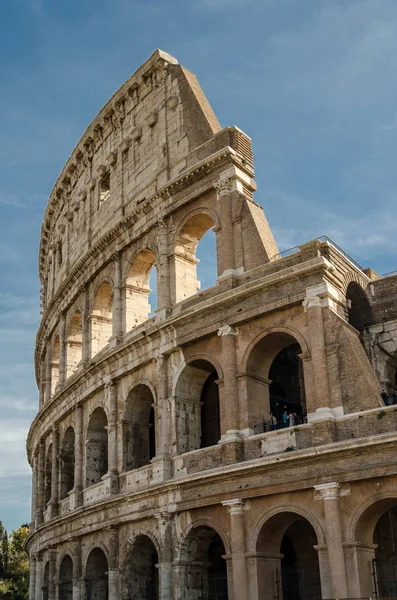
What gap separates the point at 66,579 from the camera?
2470cm

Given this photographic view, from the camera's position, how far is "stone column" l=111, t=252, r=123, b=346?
22875mm

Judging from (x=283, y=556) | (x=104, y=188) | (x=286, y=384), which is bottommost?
(x=283, y=556)

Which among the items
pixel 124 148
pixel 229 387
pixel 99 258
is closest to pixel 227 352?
pixel 229 387

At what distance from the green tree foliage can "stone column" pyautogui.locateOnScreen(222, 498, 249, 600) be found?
32616mm

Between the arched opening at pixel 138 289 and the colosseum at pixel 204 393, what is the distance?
0.17ft

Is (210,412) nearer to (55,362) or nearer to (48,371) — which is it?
(55,362)

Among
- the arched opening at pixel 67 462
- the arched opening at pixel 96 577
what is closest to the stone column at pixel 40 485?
the arched opening at pixel 67 462

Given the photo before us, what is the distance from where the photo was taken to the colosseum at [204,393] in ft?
53.1

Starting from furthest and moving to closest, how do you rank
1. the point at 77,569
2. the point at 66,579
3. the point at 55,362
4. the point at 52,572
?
the point at 55,362, the point at 52,572, the point at 66,579, the point at 77,569

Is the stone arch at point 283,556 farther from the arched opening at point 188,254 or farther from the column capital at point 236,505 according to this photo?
the arched opening at point 188,254

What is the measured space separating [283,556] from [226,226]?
8290 mm

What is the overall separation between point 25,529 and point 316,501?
4263cm

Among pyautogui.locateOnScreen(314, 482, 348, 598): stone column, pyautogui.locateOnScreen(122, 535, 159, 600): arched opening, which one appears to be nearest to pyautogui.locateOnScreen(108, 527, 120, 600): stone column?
pyautogui.locateOnScreen(122, 535, 159, 600): arched opening

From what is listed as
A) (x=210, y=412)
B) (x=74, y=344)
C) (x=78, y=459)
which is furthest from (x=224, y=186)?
(x=74, y=344)
